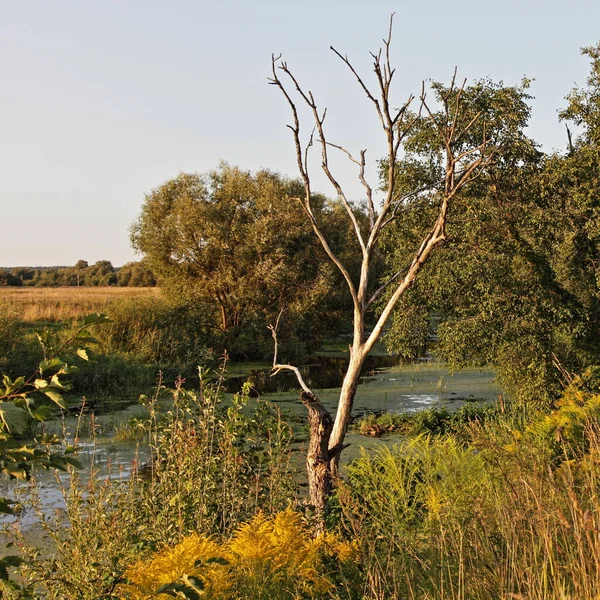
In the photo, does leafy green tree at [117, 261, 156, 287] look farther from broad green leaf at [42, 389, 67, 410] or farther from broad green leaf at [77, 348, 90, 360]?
broad green leaf at [42, 389, 67, 410]

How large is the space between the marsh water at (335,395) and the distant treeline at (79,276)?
118 ft

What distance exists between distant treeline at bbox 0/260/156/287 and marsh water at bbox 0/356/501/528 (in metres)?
36.0

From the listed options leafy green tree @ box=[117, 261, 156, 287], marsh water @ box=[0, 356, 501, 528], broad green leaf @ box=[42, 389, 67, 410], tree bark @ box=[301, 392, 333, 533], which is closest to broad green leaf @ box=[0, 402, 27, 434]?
broad green leaf @ box=[42, 389, 67, 410]

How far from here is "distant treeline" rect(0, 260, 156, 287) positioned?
60.2 meters

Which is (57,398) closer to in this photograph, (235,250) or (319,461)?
(319,461)

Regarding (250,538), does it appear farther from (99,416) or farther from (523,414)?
(99,416)

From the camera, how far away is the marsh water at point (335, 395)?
9750mm

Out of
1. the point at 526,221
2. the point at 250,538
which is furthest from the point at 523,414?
the point at 250,538

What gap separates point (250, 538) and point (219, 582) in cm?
38

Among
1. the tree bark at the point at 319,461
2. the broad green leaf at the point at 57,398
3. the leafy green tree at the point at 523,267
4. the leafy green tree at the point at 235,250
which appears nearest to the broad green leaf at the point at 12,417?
the broad green leaf at the point at 57,398

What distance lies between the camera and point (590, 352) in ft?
42.1

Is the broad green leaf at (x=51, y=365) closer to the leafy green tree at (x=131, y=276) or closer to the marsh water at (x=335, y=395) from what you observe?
the marsh water at (x=335, y=395)

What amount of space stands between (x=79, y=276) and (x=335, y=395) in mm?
53082

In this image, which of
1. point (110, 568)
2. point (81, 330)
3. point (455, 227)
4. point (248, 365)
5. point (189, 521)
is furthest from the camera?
point (248, 365)
